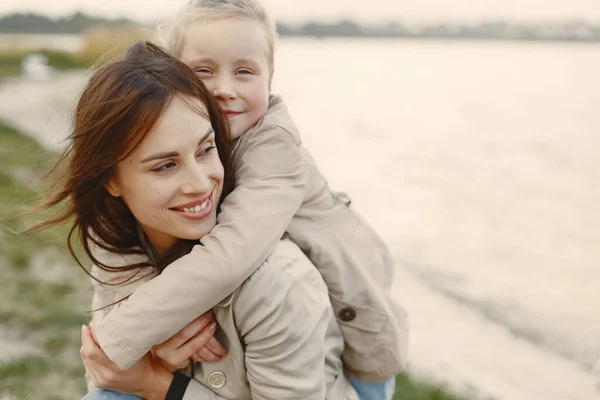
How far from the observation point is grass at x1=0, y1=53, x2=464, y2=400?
143 inches

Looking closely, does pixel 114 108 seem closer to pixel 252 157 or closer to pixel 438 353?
pixel 252 157

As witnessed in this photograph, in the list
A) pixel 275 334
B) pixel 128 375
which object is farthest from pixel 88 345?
pixel 275 334

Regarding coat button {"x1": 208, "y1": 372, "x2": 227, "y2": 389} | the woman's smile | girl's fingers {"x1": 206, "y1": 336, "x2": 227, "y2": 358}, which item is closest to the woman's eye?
the woman's smile

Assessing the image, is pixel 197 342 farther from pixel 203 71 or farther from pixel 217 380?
pixel 203 71

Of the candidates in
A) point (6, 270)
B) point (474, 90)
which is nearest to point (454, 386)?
point (6, 270)

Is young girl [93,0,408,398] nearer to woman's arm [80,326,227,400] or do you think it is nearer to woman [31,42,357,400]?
woman [31,42,357,400]

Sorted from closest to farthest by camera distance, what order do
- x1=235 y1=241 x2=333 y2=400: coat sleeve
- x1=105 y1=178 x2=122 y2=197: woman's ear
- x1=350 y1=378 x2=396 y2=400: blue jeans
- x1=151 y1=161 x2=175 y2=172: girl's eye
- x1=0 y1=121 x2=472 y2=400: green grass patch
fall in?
x1=235 y1=241 x2=333 y2=400: coat sleeve < x1=151 y1=161 x2=175 y2=172: girl's eye < x1=105 y1=178 x2=122 y2=197: woman's ear < x1=350 y1=378 x2=396 y2=400: blue jeans < x1=0 y1=121 x2=472 y2=400: green grass patch

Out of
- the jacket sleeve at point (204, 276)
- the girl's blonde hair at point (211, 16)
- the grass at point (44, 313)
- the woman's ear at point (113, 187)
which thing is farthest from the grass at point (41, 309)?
the jacket sleeve at point (204, 276)

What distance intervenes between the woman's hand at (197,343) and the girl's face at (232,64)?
Answer: 0.60 metres

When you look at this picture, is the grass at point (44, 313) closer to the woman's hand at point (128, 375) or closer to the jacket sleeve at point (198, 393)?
the woman's hand at point (128, 375)

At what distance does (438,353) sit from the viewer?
4711 mm

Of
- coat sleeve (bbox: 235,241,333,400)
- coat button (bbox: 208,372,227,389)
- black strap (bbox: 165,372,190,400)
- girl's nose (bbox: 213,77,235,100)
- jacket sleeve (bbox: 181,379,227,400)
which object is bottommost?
black strap (bbox: 165,372,190,400)

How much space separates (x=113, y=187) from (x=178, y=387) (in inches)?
24.7

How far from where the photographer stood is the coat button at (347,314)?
208 cm
